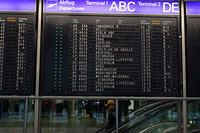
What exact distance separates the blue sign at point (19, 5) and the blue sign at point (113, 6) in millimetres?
208

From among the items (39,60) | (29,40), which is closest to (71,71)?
(39,60)

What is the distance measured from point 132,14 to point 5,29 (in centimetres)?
193

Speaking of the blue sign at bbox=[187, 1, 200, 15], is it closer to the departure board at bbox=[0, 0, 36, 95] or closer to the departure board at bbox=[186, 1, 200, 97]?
the departure board at bbox=[186, 1, 200, 97]

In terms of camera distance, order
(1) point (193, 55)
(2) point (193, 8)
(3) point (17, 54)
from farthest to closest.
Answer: (2) point (193, 8) < (1) point (193, 55) < (3) point (17, 54)

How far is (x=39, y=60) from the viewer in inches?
156

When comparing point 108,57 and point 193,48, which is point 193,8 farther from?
point 108,57

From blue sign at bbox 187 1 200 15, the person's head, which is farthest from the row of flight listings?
the person's head

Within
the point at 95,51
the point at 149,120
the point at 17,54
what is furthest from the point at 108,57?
the point at 17,54

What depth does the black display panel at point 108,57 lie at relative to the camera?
3922 mm

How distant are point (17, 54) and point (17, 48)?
0.09 metres

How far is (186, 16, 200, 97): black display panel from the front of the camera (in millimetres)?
3992

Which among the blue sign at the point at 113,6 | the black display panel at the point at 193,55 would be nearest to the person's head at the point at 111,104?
the black display panel at the point at 193,55

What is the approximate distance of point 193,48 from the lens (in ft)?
13.4

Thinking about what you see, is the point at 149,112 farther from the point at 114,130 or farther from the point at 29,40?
the point at 29,40
